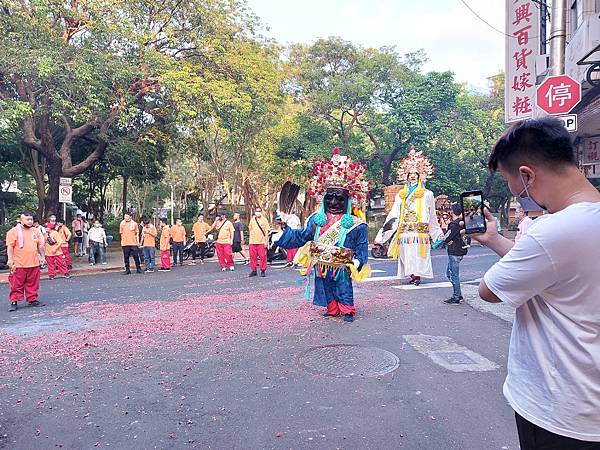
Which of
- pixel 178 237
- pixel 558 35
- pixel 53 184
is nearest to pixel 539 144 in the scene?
pixel 558 35

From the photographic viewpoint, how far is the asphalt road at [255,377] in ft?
10.6

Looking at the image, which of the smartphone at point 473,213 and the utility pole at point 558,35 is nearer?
the smartphone at point 473,213

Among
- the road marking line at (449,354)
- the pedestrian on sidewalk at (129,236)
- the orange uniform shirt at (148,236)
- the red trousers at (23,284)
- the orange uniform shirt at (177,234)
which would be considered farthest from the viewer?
the orange uniform shirt at (177,234)

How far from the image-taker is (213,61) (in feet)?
51.8

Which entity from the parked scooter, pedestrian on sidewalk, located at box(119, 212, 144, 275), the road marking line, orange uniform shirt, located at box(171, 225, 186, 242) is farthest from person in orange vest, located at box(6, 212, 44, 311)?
the parked scooter

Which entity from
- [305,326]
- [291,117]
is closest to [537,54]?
[305,326]

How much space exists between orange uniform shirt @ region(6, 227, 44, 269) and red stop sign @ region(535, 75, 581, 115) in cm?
859

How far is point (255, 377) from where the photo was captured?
4336mm

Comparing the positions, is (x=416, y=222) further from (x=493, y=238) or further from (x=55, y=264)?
(x=55, y=264)

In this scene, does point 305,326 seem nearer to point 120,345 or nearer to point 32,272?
point 120,345

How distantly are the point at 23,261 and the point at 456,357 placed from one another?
23.5 feet

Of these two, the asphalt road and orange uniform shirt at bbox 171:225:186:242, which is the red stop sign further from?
orange uniform shirt at bbox 171:225:186:242

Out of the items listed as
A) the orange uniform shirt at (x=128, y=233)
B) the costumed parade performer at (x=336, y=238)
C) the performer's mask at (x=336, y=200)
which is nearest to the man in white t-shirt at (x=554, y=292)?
the costumed parade performer at (x=336, y=238)

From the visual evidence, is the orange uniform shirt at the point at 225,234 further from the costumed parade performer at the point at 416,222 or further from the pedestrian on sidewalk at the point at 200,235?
the costumed parade performer at the point at 416,222
